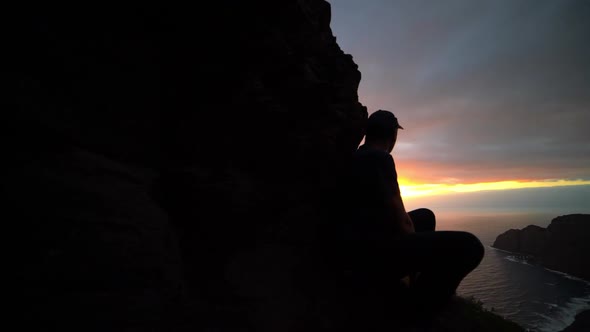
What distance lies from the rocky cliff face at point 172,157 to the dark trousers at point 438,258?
8.16 feet

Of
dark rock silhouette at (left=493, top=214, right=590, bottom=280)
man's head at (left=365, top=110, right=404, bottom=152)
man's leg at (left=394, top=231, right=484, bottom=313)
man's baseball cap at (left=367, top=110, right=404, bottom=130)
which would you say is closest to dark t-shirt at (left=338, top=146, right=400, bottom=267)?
man's leg at (left=394, top=231, right=484, bottom=313)

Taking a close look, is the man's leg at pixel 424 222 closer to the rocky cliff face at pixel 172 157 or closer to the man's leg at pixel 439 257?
the man's leg at pixel 439 257

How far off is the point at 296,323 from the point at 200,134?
4568 mm

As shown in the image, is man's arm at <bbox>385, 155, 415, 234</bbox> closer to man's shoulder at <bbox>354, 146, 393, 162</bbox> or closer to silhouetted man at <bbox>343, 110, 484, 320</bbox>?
silhouetted man at <bbox>343, 110, 484, 320</bbox>

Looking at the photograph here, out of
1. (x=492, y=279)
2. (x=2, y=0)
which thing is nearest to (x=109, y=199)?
(x=2, y=0)

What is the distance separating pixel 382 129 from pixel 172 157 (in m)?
4.62

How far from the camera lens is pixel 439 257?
15.5 feet

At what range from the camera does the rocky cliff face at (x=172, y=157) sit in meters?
3.37

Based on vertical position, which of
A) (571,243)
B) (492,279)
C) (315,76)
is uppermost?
(315,76)

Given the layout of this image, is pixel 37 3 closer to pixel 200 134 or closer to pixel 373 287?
pixel 200 134

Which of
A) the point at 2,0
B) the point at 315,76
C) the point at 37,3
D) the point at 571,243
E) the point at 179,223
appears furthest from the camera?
the point at 571,243

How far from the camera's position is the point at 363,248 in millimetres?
5145

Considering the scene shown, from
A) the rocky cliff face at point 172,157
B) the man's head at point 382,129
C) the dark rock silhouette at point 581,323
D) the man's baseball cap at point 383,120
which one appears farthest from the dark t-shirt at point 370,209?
the dark rock silhouette at point 581,323

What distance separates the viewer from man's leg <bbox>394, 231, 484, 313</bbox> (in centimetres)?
469
